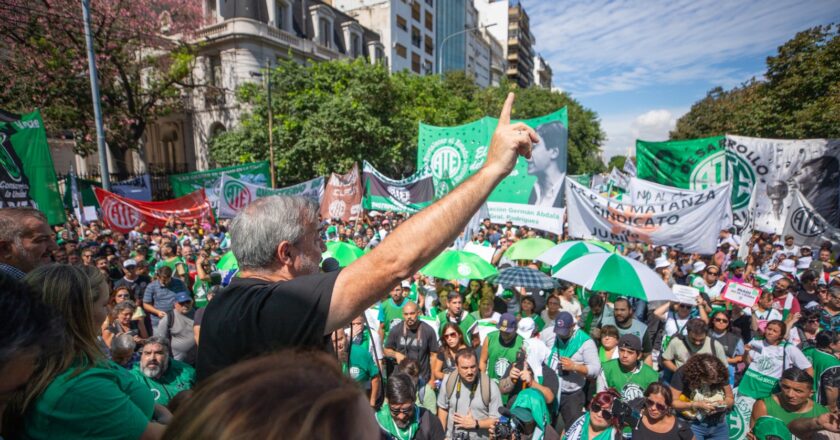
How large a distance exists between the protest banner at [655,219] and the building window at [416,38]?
113ft

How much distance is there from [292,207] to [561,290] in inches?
221

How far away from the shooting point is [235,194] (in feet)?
35.2

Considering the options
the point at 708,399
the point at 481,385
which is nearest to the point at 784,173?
the point at 708,399

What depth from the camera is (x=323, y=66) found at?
20562 mm

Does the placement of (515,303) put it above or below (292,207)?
below

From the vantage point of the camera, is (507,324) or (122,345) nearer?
(122,345)

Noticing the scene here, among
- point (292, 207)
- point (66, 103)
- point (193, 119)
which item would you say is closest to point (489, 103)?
point (193, 119)

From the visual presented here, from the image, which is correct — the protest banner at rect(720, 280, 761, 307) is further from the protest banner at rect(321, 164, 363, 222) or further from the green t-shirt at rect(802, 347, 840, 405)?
the protest banner at rect(321, 164, 363, 222)

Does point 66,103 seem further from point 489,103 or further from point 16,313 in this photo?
point 489,103

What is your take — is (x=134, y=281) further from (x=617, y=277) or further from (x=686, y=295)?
(x=686, y=295)

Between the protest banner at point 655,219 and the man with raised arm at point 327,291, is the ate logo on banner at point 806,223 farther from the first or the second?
the man with raised arm at point 327,291

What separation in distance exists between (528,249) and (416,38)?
36090 mm

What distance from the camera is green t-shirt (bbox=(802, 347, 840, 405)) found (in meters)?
3.69

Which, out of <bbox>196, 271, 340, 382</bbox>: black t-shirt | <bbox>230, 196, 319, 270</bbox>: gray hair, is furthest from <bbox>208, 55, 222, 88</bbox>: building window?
<bbox>196, 271, 340, 382</bbox>: black t-shirt
